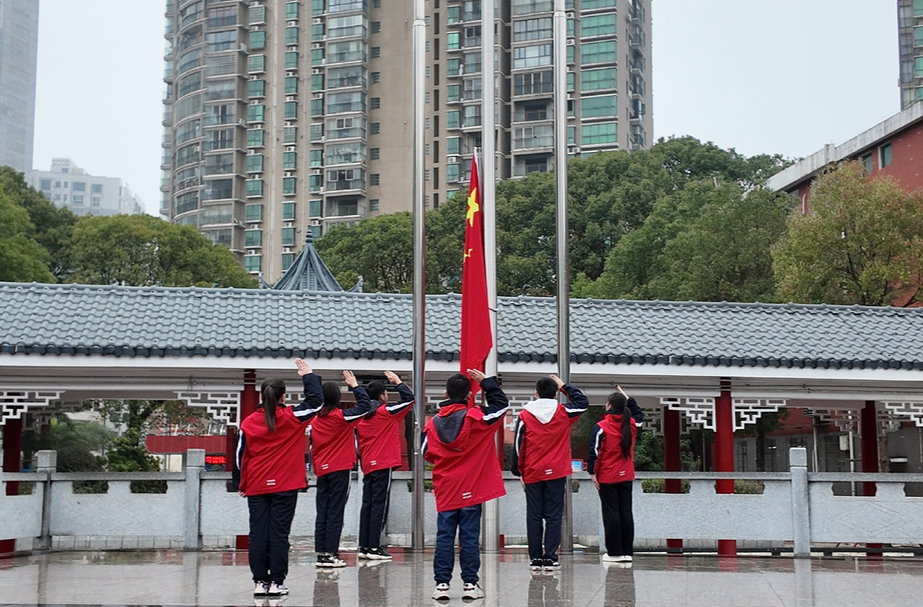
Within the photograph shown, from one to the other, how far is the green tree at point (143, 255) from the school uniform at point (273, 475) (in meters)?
37.6

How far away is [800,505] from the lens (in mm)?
11859

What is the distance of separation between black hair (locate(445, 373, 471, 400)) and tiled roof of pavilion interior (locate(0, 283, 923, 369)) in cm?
512

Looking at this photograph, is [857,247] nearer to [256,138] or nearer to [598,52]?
[598,52]

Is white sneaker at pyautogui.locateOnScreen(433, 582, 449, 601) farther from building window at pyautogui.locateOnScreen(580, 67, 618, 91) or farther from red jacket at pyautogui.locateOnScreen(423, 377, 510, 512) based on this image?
building window at pyautogui.locateOnScreen(580, 67, 618, 91)

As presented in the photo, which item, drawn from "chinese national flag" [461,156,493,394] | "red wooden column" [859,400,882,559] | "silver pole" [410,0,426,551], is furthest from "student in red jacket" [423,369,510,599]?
"red wooden column" [859,400,882,559]

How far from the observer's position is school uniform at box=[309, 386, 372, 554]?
10.2 metres

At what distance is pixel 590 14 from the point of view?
2660 inches

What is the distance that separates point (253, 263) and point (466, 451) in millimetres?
65863

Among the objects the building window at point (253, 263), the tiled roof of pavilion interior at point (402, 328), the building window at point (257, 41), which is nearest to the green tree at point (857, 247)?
the tiled roof of pavilion interior at point (402, 328)

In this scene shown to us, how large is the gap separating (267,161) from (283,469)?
220 feet

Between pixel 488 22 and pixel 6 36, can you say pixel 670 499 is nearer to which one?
pixel 488 22

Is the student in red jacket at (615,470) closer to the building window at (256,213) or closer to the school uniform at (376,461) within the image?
the school uniform at (376,461)

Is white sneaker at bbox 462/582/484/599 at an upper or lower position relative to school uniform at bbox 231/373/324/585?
lower

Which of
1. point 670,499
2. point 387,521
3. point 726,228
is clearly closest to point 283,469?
point 387,521
